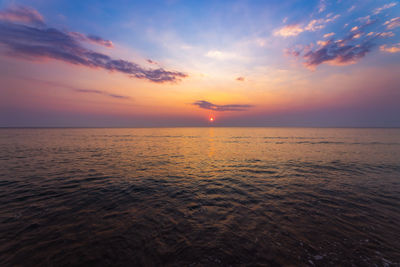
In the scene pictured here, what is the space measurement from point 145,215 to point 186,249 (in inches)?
169

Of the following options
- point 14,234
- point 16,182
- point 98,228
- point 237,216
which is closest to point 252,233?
point 237,216

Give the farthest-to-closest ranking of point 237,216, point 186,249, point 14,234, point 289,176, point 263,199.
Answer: point 289,176, point 263,199, point 237,216, point 14,234, point 186,249

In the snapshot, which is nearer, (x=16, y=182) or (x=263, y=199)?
(x=263, y=199)

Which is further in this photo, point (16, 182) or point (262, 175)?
point (262, 175)

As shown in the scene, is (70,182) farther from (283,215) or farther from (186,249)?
(283,215)

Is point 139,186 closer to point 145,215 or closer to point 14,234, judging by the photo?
point 145,215

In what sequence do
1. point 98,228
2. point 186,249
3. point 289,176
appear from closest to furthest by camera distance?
1. point 186,249
2. point 98,228
3. point 289,176

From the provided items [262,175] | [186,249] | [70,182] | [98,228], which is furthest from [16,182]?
[262,175]

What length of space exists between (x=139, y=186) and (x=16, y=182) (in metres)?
13.2

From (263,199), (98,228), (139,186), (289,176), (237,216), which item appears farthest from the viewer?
(289,176)

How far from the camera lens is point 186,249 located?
7500 millimetres

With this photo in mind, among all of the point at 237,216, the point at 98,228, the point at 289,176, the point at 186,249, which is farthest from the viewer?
the point at 289,176

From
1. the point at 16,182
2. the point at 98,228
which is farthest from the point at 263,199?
the point at 16,182

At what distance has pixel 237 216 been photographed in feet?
34.2
